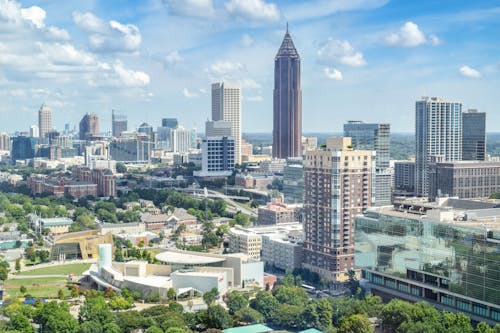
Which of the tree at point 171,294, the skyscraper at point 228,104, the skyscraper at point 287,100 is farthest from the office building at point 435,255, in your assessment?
the skyscraper at point 228,104

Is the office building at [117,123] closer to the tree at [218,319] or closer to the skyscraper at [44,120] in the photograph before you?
→ the skyscraper at [44,120]

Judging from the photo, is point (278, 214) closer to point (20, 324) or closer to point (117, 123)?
point (20, 324)

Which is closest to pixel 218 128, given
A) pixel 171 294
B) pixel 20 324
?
pixel 171 294

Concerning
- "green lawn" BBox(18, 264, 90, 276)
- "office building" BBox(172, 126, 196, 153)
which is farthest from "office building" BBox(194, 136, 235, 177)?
"office building" BBox(172, 126, 196, 153)

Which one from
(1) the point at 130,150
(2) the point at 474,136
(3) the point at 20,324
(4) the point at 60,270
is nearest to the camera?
(3) the point at 20,324

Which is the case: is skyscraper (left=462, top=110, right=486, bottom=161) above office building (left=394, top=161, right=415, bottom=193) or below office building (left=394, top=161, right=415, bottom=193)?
above

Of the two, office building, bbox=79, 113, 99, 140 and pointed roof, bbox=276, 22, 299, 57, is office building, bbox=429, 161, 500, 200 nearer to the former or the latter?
pointed roof, bbox=276, 22, 299, 57
